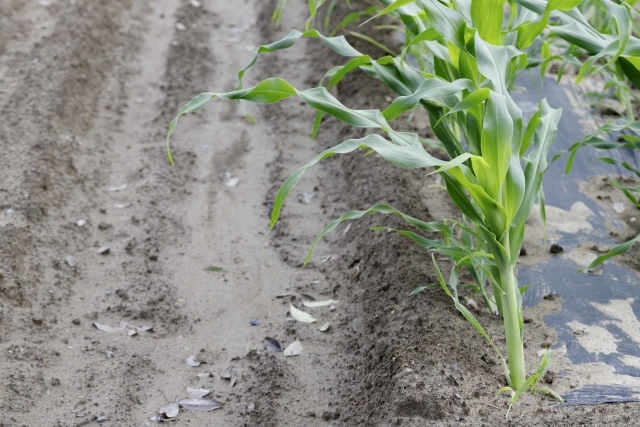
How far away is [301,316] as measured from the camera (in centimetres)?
263

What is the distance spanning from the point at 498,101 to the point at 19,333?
6.82 ft

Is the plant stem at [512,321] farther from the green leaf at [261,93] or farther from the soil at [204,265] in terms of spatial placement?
the green leaf at [261,93]

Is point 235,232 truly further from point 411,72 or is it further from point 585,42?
point 585,42

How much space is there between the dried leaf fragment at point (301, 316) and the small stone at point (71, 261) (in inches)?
43.7

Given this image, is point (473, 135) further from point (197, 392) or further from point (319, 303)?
point (197, 392)

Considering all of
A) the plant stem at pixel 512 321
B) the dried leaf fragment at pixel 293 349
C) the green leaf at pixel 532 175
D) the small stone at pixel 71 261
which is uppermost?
the green leaf at pixel 532 175

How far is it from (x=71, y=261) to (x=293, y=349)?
1233 millimetres

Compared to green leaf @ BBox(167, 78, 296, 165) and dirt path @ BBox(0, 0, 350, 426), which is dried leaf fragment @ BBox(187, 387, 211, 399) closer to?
dirt path @ BBox(0, 0, 350, 426)

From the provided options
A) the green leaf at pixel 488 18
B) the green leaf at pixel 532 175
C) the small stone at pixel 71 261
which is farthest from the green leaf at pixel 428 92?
the small stone at pixel 71 261

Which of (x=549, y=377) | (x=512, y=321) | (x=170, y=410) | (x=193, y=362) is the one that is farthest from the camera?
(x=193, y=362)

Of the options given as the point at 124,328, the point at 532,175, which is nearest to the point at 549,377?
the point at 532,175

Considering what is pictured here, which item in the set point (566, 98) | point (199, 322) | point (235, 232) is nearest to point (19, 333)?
point (199, 322)

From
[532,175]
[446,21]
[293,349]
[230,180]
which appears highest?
[446,21]

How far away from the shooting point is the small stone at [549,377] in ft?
6.57
